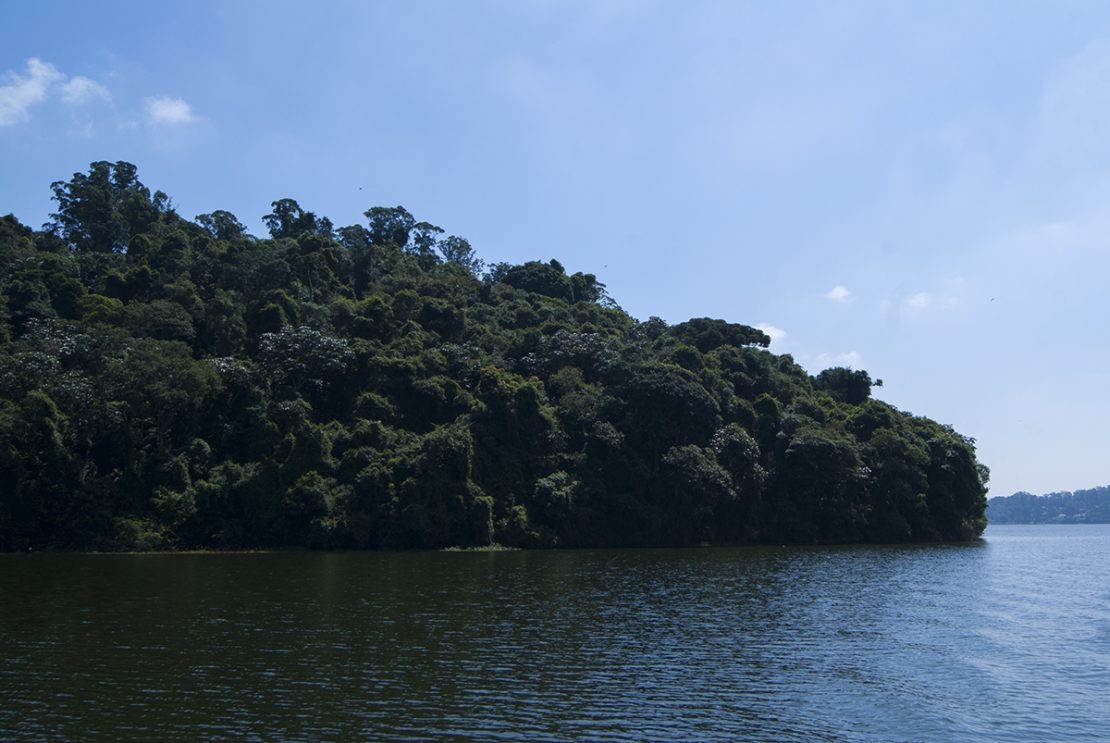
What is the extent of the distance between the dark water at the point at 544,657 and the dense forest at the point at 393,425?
17.4 metres

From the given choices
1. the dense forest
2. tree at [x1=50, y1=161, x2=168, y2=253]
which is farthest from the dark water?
tree at [x1=50, y1=161, x2=168, y2=253]

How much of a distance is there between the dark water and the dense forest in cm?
1737

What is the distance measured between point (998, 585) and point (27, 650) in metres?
51.1

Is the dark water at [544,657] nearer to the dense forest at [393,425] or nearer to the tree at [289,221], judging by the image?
the dense forest at [393,425]

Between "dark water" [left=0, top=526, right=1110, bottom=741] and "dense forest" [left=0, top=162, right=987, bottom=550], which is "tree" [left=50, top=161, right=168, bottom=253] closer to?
"dense forest" [left=0, top=162, right=987, bottom=550]

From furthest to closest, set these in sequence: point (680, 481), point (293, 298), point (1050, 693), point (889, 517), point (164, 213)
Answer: point (164, 213)
point (293, 298)
point (889, 517)
point (680, 481)
point (1050, 693)

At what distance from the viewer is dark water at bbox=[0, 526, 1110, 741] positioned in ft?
68.2

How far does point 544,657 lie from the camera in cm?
2803

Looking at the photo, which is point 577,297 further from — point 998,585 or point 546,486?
point 998,585

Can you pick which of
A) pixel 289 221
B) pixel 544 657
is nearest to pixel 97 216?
pixel 289 221

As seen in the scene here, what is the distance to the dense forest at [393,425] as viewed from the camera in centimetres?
6750

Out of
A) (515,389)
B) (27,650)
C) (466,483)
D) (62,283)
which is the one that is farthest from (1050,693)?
(62,283)

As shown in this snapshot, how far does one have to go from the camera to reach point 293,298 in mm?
93500

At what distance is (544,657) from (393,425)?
54.7 m
